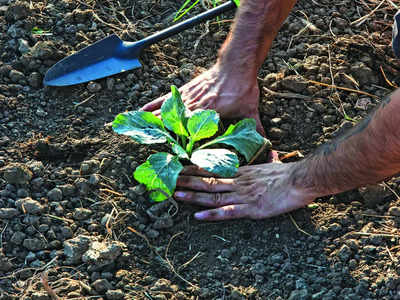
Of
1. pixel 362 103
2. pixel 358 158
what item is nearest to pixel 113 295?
pixel 358 158

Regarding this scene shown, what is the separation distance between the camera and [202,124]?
2.34m

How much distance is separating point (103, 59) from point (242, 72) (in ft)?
2.04

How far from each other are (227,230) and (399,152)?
695 mm

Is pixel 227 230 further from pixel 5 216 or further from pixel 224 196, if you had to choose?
pixel 5 216

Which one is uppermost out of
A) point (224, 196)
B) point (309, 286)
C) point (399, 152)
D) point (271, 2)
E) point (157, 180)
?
point (271, 2)

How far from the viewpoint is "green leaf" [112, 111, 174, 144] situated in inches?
90.6

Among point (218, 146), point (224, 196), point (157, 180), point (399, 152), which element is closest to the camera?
point (399, 152)

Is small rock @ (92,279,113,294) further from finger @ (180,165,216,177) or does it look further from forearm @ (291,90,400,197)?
forearm @ (291,90,400,197)

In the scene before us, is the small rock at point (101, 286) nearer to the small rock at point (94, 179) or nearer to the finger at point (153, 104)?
the small rock at point (94, 179)

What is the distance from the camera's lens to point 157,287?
81.4 inches

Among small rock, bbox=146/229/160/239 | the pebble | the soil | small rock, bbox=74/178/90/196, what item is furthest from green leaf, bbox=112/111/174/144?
the pebble

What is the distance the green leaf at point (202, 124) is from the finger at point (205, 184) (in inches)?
6.2

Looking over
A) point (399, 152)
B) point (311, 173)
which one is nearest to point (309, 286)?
point (311, 173)

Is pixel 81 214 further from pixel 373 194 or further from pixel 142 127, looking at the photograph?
pixel 373 194
